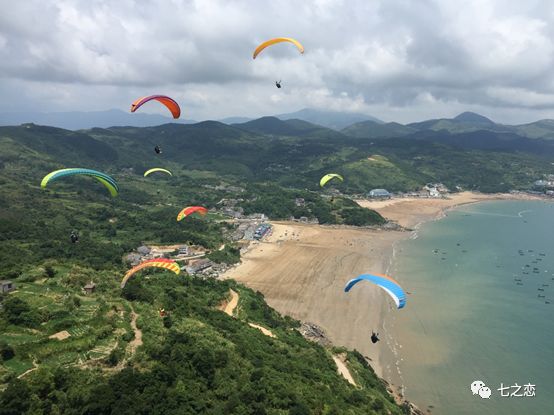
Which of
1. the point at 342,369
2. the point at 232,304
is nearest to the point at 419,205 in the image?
the point at 232,304

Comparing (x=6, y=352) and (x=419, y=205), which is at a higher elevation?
(x=6, y=352)

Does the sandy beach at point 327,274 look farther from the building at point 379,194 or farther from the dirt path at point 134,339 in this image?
the building at point 379,194

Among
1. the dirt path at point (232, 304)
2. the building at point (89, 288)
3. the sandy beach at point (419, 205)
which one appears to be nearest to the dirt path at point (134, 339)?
the building at point (89, 288)

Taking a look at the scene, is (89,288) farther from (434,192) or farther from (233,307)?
(434,192)

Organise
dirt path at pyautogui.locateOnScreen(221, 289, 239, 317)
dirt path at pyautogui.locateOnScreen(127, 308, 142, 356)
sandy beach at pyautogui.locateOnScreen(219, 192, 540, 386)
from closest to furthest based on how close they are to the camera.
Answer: dirt path at pyautogui.locateOnScreen(127, 308, 142, 356), dirt path at pyautogui.locateOnScreen(221, 289, 239, 317), sandy beach at pyautogui.locateOnScreen(219, 192, 540, 386)

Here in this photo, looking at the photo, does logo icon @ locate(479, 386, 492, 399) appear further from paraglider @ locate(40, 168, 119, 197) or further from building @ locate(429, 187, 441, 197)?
building @ locate(429, 187, 441, 197)

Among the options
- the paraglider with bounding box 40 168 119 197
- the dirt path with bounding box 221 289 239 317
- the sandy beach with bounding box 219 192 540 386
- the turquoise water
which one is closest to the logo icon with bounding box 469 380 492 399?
the turquoise water
